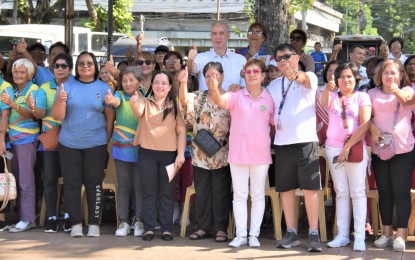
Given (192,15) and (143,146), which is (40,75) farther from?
(192,15)

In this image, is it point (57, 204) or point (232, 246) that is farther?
point (57, 204)

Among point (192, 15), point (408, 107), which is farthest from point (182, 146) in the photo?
point (192, 15)

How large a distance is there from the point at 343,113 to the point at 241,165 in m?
1.10

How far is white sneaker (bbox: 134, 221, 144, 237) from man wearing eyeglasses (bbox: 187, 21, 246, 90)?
1.59 meters

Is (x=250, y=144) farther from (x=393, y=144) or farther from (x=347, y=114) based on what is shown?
(x=393, y=144)

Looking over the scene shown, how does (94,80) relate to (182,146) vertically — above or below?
above

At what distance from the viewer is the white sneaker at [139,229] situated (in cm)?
780

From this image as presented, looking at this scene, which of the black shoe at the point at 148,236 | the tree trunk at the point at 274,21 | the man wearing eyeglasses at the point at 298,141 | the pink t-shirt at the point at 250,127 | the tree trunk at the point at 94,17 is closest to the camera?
the man wearing eyeglasses at the point at 298,141

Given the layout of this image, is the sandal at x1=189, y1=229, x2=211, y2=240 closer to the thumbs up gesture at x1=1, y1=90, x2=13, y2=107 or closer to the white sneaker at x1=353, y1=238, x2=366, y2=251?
the white sneaker at x1=353, y1=238, x2=366, y2=251

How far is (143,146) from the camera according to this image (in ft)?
25.0

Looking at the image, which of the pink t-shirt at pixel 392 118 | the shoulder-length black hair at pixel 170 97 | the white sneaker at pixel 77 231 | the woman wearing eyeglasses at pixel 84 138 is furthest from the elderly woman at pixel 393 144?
the white sneaker at pixel 77 231

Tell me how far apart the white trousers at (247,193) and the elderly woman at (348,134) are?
2.31 ft

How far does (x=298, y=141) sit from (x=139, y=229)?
1.98 m

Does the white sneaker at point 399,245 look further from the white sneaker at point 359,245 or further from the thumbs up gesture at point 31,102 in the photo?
the thumbs up gesture at point 31,102
